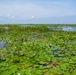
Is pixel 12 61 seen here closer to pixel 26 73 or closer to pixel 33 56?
pixel 33 56

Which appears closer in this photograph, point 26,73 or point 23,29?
point 26,73

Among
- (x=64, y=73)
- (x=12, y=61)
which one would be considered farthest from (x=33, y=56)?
(x=64, y=73)

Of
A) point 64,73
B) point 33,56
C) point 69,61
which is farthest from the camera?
point 33,56

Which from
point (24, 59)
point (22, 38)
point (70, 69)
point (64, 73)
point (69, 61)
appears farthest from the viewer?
point (22, 38)

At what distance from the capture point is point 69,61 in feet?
13.0

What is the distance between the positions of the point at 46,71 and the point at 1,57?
5.96 feet

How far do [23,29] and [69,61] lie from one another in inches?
438

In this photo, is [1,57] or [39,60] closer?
[39,60]

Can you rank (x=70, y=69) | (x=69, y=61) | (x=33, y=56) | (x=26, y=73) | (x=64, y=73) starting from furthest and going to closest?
1. (x=33, y=56)
2. (x=69, y=61)
3. (x=70, y=69)
4. (x=64, y=73)
5. (x=26, y=73)

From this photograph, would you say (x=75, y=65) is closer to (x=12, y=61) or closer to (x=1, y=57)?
(x=12, y=61)

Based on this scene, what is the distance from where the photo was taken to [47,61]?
4180 mm

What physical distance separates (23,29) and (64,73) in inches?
466

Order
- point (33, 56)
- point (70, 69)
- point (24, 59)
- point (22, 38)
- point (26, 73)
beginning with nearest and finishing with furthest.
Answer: point (26, 73) → point (70, 69) → point (24, 59) → point (33, 56) → point (22, 38)

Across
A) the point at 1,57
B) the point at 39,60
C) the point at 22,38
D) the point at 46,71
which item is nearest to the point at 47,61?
the point at 39,60
